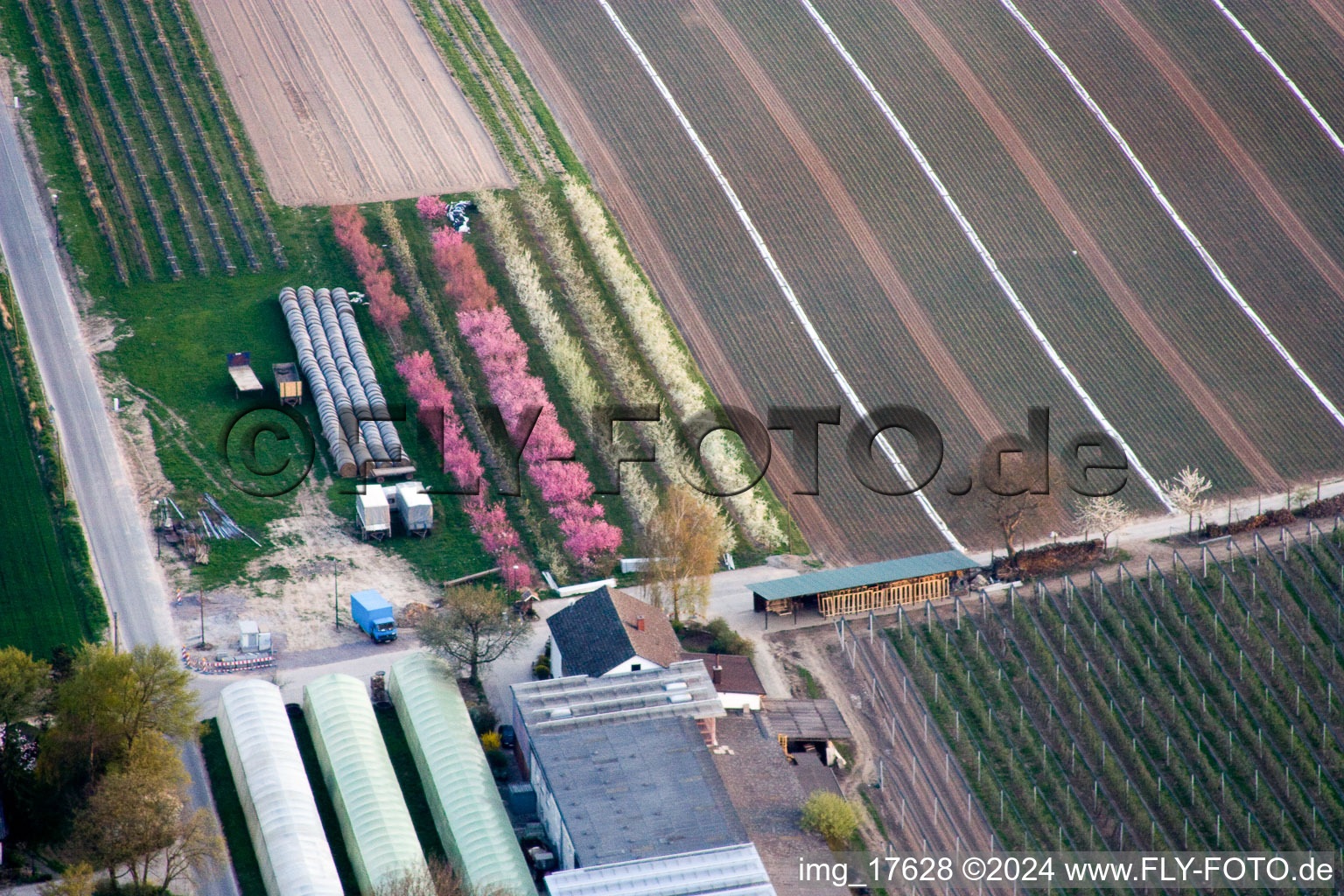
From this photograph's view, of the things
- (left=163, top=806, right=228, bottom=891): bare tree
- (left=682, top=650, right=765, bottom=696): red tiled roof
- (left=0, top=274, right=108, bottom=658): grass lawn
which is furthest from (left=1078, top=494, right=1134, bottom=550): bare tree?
(left=0, top=274, right=108, bottom=658): grass lawn

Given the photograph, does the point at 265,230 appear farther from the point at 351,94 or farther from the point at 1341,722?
the point at 1341,722

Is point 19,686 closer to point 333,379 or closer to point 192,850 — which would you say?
point 192,850

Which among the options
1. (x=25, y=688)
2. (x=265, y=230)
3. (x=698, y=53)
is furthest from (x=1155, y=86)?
(x=25, y=688)

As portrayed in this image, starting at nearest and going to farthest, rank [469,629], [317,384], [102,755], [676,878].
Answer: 1. [676,878]
2. [102,755]
3. [469,629]
4. [317,384]

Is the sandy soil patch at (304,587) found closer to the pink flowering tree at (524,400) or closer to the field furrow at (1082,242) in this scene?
the pink flowering tree at (524,400)

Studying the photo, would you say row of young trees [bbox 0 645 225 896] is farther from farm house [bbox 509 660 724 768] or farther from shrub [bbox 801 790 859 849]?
shrub [bbox 801 790 859 849]

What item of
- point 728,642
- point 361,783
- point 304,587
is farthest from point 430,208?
point 361,783
